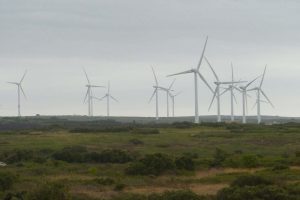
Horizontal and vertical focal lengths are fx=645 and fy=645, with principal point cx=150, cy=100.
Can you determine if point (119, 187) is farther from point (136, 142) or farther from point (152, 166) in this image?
point (136, 142)

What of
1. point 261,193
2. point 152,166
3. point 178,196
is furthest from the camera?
point 152,166

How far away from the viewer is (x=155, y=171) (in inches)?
1718

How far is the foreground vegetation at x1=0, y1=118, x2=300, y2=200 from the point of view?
30.4 metres

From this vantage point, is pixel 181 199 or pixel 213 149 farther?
pixel 213 149

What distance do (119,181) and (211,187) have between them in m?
5.69

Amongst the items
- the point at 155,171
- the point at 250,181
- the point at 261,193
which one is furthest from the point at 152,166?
the point at 261,193

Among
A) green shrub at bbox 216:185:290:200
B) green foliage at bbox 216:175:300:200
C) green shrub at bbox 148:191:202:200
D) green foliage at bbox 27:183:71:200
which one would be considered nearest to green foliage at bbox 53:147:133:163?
green shrub at bbox 148:191:202:200

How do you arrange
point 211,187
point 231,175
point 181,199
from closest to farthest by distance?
point 181,199
point 211,187
point 231,175

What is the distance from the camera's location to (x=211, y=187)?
36.2 metres

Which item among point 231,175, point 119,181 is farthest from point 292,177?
point 119,181

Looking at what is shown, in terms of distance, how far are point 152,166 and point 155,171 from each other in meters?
0.50

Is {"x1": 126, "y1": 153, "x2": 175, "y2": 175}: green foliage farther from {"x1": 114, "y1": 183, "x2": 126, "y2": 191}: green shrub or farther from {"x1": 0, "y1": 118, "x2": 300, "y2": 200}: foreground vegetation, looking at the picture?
{"x1": 114, "y1": 183, "x2": 126, "y2": 191}: green shrub

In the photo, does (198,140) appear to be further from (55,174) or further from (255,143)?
(55,174)

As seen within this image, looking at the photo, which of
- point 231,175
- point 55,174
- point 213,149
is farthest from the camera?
point 213,149
